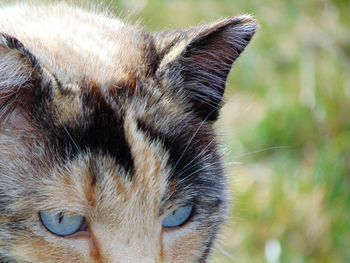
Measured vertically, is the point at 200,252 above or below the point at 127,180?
below

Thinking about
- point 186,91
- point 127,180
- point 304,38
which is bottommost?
point 127,180

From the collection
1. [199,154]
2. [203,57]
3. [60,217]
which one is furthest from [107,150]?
[203,57]

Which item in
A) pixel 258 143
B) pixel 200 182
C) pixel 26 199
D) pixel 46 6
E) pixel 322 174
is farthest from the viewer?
pixel 258 143

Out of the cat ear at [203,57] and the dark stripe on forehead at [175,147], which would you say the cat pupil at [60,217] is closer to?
the dark stripe on forehead at [175,147]

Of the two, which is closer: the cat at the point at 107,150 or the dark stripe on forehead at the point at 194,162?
the cat at the point at 107,150

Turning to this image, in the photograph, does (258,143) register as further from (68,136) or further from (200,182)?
(68,136)

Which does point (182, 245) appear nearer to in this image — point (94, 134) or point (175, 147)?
point (175, 147)

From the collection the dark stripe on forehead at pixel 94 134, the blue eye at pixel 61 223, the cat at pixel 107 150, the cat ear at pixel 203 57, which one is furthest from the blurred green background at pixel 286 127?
the blue eye at pixel 61 223

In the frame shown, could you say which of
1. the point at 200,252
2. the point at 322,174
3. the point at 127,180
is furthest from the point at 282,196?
the point at 127,180
